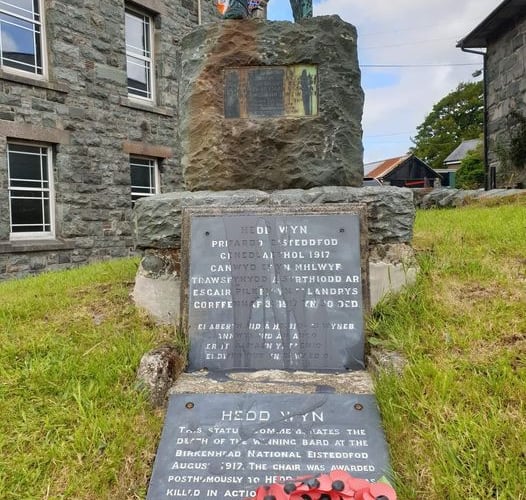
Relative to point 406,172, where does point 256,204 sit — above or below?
below

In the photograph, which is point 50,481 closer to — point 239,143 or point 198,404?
point 198,404

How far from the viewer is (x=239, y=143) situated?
3.60 meters

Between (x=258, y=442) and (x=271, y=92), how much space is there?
2.54 m

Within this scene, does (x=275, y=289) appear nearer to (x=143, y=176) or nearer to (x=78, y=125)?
(x=78, y=125)

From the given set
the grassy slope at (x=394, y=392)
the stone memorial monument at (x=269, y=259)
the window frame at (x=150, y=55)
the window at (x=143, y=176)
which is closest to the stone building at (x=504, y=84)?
the window frame at (x=150, y=55)

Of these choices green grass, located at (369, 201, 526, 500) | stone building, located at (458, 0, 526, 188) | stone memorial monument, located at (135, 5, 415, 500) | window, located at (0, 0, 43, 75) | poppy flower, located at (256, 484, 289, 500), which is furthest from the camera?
stone building, located at (458, 0, 526, 188)

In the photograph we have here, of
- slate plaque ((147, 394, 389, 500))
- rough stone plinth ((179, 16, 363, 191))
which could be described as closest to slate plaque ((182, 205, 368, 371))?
slate plaque ((147, 394, 389, 500))

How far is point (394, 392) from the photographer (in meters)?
2.12

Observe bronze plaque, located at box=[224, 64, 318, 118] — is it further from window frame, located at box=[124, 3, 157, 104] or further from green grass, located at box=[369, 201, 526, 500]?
window frame, located at box=[124, 3, 157, 104]

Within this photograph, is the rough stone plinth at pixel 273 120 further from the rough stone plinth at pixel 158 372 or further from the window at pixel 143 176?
the window at pixel 143 176

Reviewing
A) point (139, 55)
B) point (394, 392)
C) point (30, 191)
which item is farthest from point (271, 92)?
point (139, 55)

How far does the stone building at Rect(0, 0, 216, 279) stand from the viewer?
8258mm

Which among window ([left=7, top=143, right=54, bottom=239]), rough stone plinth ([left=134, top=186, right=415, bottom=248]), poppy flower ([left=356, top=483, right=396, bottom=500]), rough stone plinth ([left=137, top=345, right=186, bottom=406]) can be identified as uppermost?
window ([left=7, top=143, right=54, bottom=239])

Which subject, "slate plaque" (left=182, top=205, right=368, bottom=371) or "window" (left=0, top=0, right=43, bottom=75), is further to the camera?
"window" (left=0, top=0, right=43, bottom=75)
